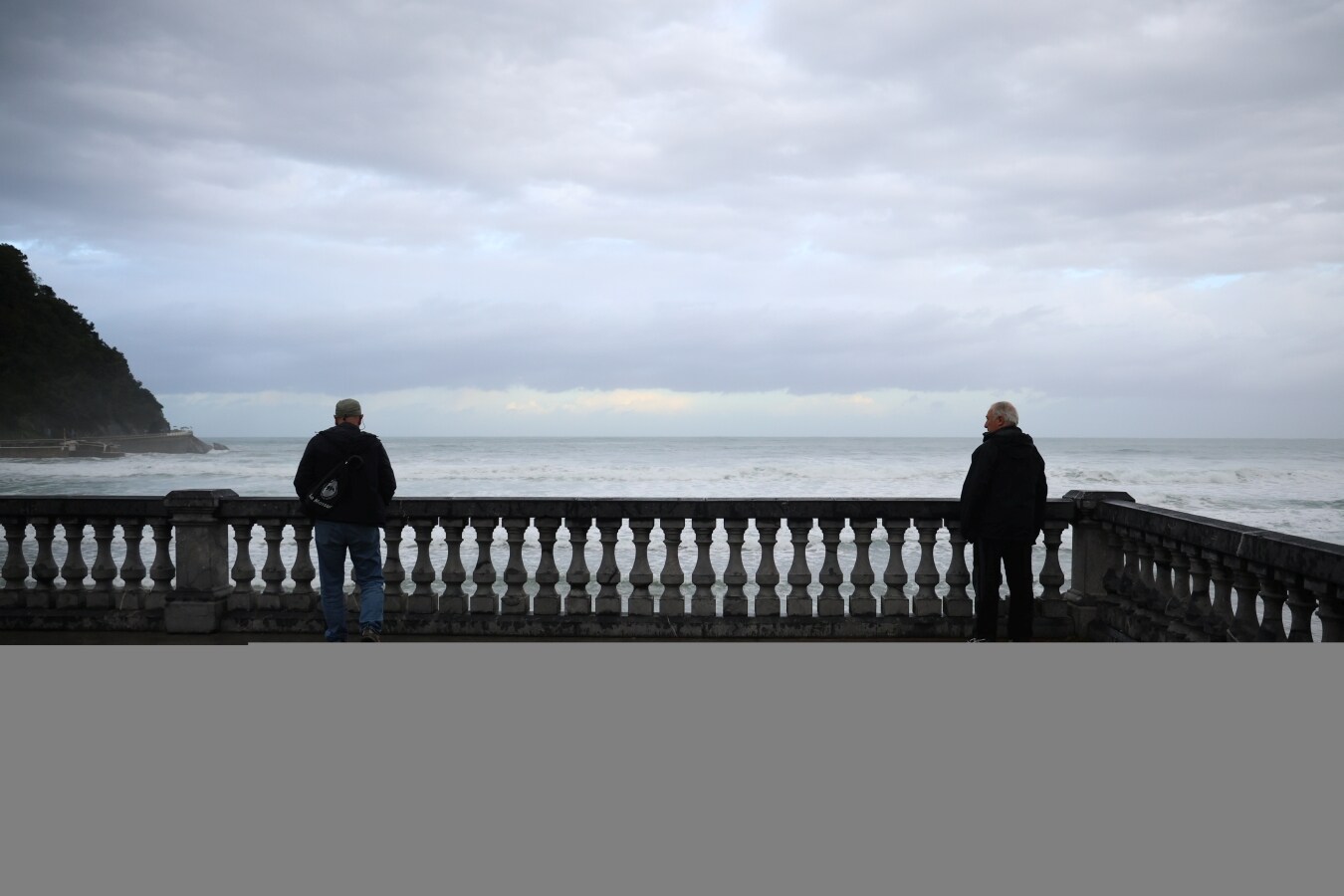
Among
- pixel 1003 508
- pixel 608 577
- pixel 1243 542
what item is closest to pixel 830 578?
pixel 1003 508

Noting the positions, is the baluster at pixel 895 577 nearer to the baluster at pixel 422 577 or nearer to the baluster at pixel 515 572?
the baluster at pixel 515 572

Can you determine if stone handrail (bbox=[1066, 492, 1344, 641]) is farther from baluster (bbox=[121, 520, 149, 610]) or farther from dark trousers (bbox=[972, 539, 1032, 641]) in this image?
baluster (bbox=[121, 520, 149, 610])

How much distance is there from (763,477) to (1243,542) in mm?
46229

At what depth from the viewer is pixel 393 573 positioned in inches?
270

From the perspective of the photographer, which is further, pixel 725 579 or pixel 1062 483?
pixel 1062 483

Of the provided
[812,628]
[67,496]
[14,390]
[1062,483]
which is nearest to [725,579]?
[812,628]

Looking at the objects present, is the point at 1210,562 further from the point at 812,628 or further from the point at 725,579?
the point at 725,579

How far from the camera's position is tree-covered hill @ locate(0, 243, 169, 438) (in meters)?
68.1

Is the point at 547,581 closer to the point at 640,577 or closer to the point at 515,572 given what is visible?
the point at 515,572

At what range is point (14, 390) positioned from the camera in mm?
67875

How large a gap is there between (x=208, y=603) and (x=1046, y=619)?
6.36 m

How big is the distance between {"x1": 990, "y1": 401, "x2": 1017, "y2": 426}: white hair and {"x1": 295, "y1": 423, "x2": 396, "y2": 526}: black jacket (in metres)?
4.12

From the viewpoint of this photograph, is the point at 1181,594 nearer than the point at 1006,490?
Yes

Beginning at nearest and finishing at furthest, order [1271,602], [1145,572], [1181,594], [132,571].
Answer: [1271,602]
[1181,594]
[1145,572]
[132,571]
